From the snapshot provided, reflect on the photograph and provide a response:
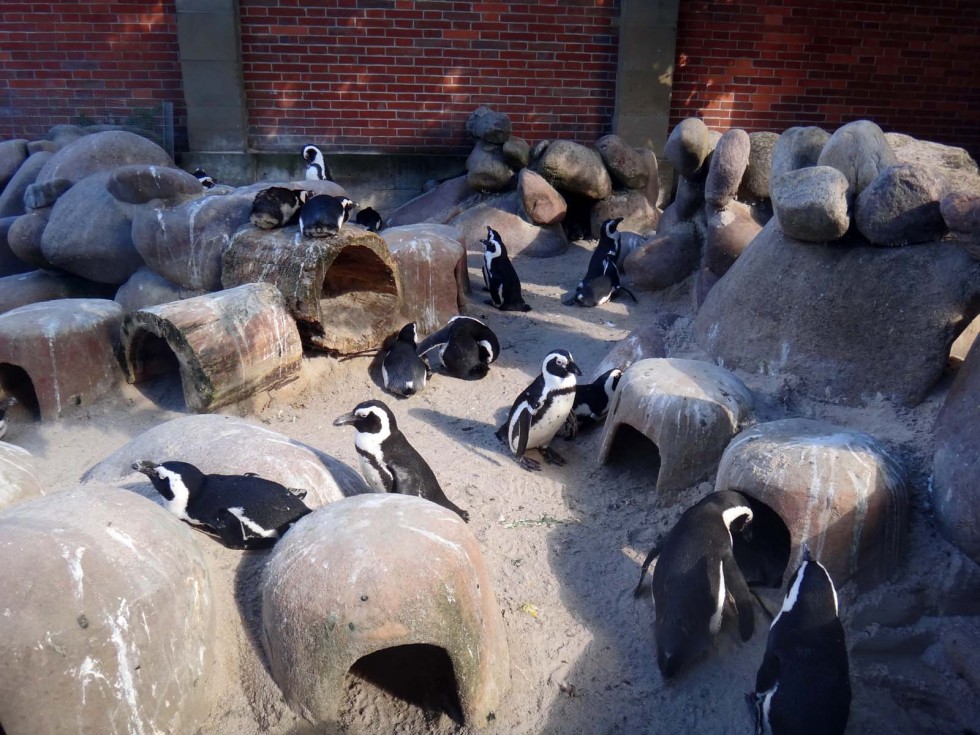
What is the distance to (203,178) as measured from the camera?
8586mm

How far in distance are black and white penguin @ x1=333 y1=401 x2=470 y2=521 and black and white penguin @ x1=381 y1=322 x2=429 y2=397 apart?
1669mm

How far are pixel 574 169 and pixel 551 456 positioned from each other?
5.02 meters

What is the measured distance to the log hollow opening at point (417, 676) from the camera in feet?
10.9

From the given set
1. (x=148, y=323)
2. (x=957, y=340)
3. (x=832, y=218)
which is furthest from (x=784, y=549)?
(x=148, y=323)

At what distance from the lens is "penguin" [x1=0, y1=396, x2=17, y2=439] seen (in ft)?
18.1

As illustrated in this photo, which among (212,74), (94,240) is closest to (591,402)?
(94,240)

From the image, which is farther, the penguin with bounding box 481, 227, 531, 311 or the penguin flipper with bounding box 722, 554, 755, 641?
the penguin with bounding box 481, 227, 531, 311

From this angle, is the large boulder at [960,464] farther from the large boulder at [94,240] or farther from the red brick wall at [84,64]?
the red brick wall at [84,64]

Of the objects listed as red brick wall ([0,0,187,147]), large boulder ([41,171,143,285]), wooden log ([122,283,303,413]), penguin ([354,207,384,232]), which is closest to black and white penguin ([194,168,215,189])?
red brick wall ([0,0,187,147])

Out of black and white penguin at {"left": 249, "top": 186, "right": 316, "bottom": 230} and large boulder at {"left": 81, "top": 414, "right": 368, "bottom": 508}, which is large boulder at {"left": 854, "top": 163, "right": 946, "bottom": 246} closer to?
large boulder at {"left": 81, "top": 414, "right": 368, "bottom": 508}

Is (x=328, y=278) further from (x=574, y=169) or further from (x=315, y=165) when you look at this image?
(x=574, y=169)

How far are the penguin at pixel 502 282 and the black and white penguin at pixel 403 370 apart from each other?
156cm

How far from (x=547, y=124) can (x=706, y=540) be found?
7.73m

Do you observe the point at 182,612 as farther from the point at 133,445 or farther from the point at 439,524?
the point at 133,445
